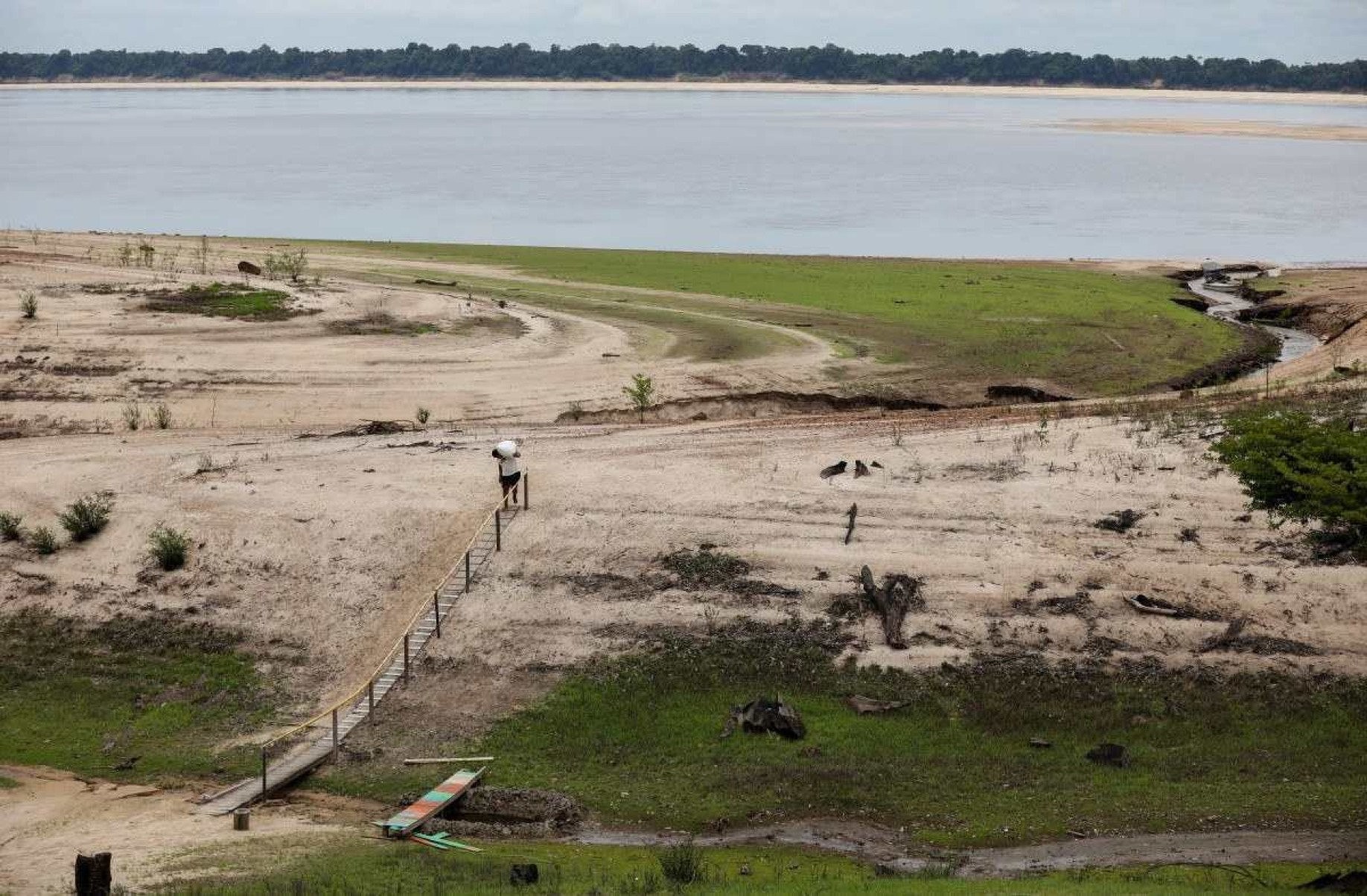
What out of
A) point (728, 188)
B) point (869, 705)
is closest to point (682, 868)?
point (869, 705)

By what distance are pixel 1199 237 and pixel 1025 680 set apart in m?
61.2

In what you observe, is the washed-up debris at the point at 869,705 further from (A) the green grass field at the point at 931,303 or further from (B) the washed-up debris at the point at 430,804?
(A) the green grass field at the point at 931,303

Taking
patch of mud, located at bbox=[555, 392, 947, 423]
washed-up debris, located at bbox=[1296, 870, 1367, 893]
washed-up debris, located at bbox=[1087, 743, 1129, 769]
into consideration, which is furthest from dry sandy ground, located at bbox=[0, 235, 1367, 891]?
washed-up debris, located at bbox=[1296, 870, 1367, 893]

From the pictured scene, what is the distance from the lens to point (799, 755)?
77.3ft

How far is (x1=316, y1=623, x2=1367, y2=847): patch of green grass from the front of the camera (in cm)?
2206

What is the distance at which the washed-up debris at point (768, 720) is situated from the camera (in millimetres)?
24031

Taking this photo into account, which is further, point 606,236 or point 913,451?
point 606,236

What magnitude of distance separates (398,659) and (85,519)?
851 cm

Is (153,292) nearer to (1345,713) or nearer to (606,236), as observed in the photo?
(606,236)

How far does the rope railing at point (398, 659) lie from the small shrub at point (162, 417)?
42.2ft

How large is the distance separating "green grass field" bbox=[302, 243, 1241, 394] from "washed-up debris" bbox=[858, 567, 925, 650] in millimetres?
17648

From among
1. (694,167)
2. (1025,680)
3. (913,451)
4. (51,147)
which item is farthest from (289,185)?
(1025,680)

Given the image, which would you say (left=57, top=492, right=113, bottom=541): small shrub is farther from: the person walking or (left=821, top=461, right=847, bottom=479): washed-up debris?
(left=821, top=461, right=847, bottom=479): washed-up debris

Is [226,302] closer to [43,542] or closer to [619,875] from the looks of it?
[43,542]
